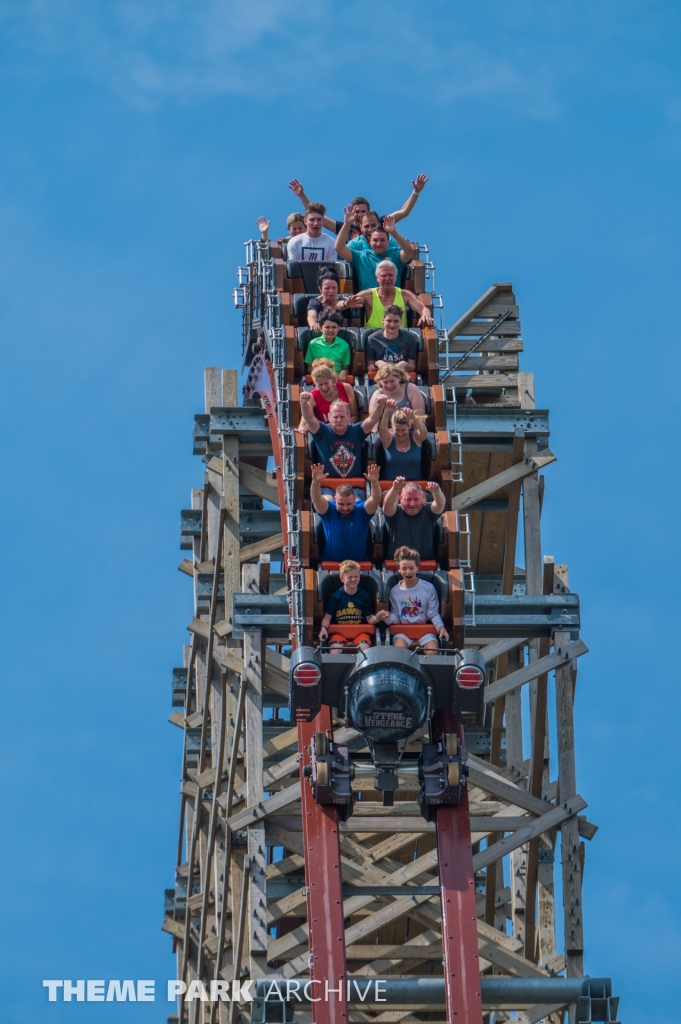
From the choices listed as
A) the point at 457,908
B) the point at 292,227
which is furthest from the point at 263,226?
the point at 457,908

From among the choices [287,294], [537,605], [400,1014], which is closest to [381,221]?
[287,294]

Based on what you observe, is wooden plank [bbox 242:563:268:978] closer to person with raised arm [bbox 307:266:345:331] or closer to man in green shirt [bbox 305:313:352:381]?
man in green shirt [bbox 305:313:352:381]

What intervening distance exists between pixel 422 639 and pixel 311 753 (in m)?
1.39

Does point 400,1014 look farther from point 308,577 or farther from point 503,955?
point 308,577

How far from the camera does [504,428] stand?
2669 centimetres

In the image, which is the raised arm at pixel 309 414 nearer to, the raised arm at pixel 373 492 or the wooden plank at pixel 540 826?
the raised arm at pixel 373 492

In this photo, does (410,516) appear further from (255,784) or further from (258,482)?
→ (258,482)

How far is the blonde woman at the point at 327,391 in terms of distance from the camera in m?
23.2

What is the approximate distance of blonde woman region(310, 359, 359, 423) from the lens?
23203mm

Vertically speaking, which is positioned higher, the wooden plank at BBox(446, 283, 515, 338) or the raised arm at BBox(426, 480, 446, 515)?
the wooden plank at BBox(446, 283, 515, 338)

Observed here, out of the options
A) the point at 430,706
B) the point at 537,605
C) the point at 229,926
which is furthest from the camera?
the point at 229,926

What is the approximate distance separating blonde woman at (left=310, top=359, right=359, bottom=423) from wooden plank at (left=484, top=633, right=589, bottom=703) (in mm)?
3059

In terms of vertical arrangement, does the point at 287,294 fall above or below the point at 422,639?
above

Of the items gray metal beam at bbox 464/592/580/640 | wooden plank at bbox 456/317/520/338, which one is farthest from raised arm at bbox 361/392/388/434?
wooden plank at bbox 456/317/520/338
